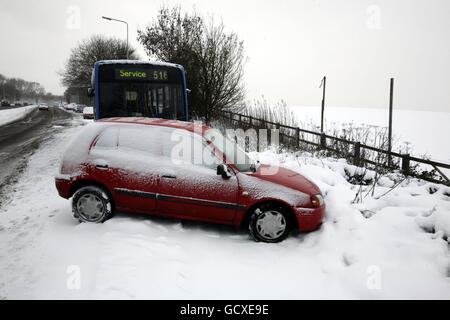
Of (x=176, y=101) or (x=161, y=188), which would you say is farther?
(x=176, y=101)

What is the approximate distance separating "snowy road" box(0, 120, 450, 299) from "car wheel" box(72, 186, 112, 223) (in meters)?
0.16

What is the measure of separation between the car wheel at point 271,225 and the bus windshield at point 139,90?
590 centimetres

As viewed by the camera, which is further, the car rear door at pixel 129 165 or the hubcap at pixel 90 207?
the hubcap at pixel 90 207

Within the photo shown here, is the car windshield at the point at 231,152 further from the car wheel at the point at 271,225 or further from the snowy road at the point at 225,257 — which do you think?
the snowy road at the point at 225,257

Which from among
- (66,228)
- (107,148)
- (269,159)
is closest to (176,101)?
(269,159)

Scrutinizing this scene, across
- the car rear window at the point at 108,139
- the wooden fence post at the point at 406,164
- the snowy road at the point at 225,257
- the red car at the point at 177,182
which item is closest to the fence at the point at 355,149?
the wooden fence post at the point at 406,164

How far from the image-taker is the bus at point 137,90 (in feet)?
27.7

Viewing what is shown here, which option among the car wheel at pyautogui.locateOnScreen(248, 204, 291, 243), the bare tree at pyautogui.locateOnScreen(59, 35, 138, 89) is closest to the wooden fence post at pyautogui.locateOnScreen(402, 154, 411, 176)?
the car wheel at pyautogui.locateOnScreen(248, 204, 291, 243)

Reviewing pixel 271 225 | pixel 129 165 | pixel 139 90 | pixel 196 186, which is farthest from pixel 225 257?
pixel 139 90

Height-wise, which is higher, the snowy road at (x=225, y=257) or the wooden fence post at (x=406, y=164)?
the wooden fence post at (x=406, y=164)
